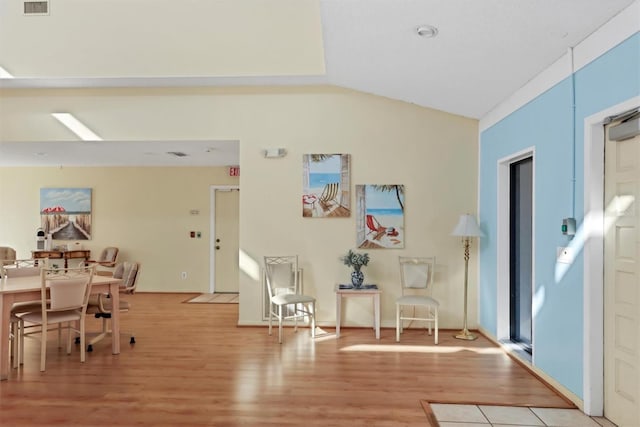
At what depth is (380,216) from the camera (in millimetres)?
5355

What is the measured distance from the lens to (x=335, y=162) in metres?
5.37

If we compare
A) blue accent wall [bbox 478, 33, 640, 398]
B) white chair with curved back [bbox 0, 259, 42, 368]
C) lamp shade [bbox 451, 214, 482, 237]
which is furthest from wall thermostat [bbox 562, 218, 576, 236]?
white chair with curved back [bbox 0, 259, 42, 368]

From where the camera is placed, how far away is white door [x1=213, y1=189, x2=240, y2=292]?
806 centimetres

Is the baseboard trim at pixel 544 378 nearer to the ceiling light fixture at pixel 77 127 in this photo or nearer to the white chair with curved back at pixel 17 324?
the white chair with curved back at pixel 17 324

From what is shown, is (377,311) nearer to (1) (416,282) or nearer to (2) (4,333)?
(1) (416,282)

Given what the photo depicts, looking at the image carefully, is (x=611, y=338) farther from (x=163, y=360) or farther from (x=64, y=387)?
(x=64, y=387)

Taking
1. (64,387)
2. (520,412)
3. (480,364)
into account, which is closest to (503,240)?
(480,364)

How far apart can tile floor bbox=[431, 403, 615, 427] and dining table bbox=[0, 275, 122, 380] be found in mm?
3229

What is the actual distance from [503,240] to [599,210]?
1769 mm

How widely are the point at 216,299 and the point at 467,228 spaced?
4469mm

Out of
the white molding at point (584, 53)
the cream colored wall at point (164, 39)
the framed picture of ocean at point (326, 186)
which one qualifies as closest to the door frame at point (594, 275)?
the white molding at point (584, 53)

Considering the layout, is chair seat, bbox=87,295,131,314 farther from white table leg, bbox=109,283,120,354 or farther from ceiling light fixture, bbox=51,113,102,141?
ceiling light fixture, bbox=51,113,102,141

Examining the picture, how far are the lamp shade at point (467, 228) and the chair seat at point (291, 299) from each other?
1852 mm

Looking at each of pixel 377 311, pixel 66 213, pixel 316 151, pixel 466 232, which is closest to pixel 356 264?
pixel 377 311
